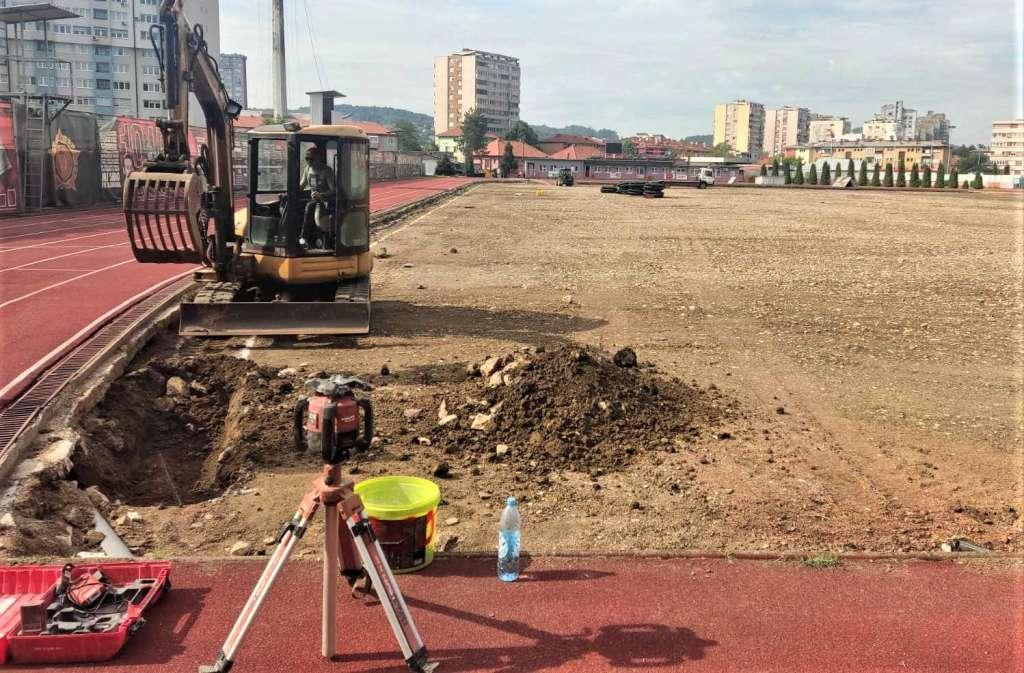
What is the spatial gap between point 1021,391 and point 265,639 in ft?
29.2

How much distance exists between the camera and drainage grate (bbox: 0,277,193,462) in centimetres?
703

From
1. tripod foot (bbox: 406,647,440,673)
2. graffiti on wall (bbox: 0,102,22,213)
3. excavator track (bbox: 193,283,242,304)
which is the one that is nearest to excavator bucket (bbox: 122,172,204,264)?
excavator track (bbox: 193,283,242,304)

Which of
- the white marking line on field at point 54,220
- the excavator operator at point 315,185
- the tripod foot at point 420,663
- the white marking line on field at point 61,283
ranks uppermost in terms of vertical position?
the excavator operator at point 315,185

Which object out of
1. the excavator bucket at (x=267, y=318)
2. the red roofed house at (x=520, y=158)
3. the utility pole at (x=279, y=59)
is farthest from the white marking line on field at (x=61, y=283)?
the red roofed house at (x=520, y=158)

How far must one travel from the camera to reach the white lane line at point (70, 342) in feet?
27.4

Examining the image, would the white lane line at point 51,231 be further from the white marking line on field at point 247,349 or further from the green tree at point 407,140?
the green tree at point 407,140

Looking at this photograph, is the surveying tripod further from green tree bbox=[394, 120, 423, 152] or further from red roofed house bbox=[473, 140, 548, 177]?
green tree bbox=[394, 120, 423, 152]

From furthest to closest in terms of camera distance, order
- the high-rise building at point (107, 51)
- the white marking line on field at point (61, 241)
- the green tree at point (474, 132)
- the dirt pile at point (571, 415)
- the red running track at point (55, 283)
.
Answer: the green tree at point (474, 132)
the high-rise building at point (107, 51)
the white marking line on field at point (61, 241)
the red running track at point (55, 283)
the dirt pile at point (571, 415)

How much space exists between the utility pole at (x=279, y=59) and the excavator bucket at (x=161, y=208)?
6053cm

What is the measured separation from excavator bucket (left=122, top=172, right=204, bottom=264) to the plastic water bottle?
6169mm

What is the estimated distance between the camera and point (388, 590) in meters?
3.85

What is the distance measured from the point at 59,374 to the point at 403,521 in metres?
5.65

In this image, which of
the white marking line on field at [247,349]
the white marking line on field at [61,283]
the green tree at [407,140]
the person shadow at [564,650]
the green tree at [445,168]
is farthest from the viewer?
the green tree at [407,140]

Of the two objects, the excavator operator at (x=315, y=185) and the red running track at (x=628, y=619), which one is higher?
the excavator operator at (x=315, y=185)
